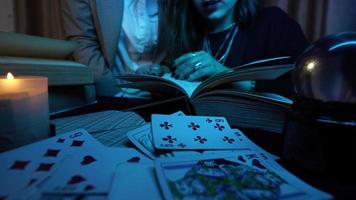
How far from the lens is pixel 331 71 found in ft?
1.09

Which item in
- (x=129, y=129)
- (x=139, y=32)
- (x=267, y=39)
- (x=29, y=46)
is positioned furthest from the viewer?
(x=139, y=32)

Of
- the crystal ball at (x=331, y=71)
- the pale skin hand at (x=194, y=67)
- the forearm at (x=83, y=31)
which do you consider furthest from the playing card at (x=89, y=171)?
the forearm at (x=83, y=31)

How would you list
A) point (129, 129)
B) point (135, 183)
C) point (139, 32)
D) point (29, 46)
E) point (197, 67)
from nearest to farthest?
point (135, 183), point (129, 129), point (29, 46), point (197, 67), point (139, 32)

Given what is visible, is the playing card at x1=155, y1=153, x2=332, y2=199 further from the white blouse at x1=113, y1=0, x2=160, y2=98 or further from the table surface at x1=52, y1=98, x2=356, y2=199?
the white blouse at x1=113, y1=0, x2=160, y2=98

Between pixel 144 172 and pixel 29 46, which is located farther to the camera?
pixel 29 46

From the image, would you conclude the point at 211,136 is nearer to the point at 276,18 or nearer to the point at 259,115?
the point at 259,115

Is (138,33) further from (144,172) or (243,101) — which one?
(144,172)

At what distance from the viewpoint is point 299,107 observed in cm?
37

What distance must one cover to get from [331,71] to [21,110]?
0.41 m

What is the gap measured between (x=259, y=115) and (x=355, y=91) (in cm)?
21

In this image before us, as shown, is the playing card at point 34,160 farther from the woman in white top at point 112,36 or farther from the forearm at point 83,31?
the forearm at point 83,31

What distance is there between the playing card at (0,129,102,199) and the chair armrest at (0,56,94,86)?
219 millimetres

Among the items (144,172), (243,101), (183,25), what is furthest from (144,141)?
(183,25)

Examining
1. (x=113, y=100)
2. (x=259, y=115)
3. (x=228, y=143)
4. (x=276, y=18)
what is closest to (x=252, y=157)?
(x=228, y=143)
